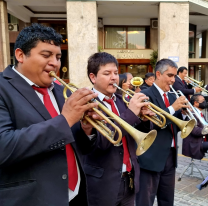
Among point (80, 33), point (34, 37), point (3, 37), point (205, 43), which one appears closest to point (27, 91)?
point (34, 37)

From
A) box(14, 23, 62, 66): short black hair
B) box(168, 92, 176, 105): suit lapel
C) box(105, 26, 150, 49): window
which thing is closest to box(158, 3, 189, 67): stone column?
box(105, 26, 150, 49): window

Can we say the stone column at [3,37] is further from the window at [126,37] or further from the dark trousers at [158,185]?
the dark trousers at [158,185]

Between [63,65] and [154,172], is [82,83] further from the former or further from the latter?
[154,172]

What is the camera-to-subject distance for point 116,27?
1412cm

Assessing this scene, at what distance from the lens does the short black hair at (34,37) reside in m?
1.43

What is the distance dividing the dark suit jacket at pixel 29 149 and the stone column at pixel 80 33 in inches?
341

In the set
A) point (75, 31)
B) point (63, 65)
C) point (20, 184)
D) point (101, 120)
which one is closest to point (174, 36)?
point (75, 31)

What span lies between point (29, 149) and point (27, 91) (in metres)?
0.40

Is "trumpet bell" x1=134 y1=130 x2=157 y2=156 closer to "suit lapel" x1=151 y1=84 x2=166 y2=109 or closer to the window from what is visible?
"suit lapel" x1=151 y1=84 x2=166 y2=109

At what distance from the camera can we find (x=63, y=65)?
14414 millimetres

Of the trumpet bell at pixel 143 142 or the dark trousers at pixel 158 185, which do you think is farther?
the dark trousers at pixel 158 185

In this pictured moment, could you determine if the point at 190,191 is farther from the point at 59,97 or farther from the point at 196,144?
the point at 59,97

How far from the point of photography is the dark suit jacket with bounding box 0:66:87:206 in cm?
120

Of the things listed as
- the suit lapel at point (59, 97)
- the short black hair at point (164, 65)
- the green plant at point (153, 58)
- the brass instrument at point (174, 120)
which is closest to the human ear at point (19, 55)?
the suit lapel at point (59, 97)
